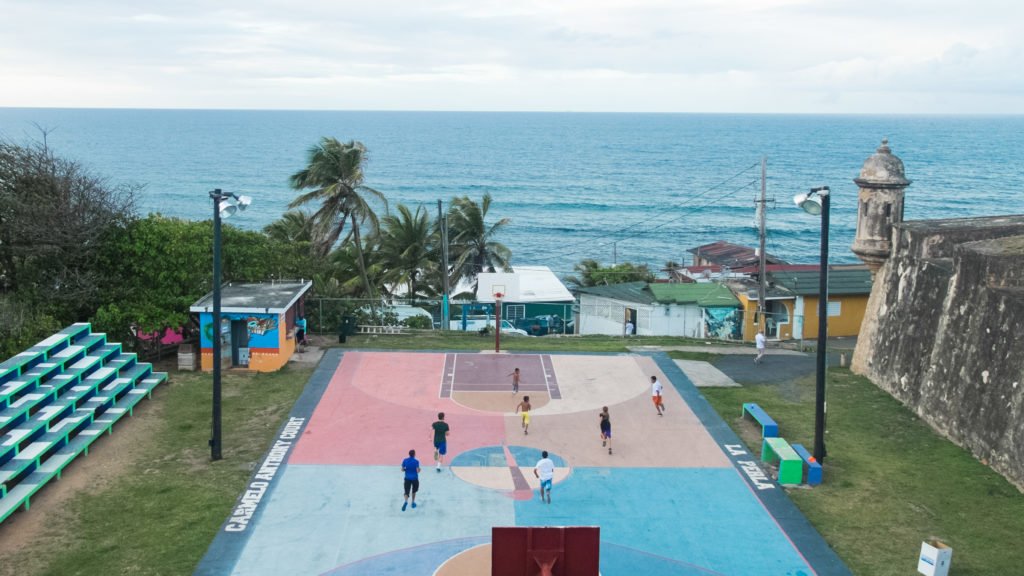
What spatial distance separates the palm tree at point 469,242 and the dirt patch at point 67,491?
2342cm

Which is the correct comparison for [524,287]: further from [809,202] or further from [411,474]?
[411,474]

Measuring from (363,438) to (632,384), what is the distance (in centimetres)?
962

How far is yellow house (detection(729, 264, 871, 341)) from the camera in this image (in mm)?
41500

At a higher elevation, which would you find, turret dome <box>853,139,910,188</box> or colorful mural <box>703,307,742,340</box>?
turret dome <box>853,139,910,188</box>

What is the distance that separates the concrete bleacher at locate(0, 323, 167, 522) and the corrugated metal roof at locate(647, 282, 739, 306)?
2335 cm

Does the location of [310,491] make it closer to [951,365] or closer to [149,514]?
[149,514]

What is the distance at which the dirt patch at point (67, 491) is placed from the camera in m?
17.3

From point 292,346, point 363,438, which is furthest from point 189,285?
point 363,438

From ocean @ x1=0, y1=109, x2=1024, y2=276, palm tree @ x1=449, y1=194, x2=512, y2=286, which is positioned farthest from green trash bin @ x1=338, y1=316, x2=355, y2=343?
ocean @ x1=0, y1=109, x2=1024, y2=276

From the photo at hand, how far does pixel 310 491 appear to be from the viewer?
2075 centimetres

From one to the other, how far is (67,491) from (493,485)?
371 inches

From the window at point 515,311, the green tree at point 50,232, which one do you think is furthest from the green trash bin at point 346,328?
the window at point 515,311

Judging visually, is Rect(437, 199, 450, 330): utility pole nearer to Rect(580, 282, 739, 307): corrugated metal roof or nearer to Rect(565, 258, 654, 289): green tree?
Rect(580, 282, 739, 307): corrugated metal roof

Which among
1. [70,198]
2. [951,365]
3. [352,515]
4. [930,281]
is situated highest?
[70,198]
